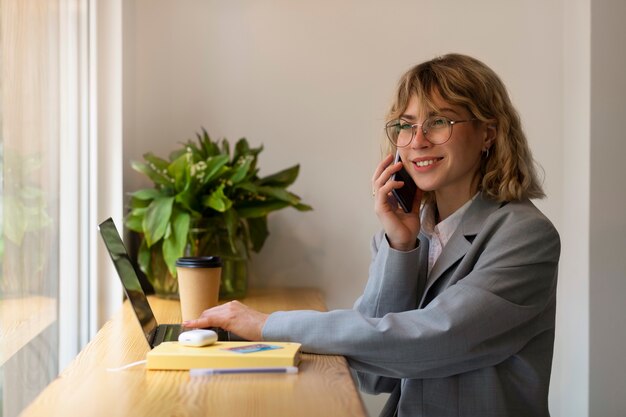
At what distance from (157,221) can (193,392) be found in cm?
124

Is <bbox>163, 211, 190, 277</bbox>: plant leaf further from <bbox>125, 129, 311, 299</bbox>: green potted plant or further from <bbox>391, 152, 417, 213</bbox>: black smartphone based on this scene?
<bbox>391, 152, 417, 213</bbox>: black smartphone

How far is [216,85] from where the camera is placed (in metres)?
3.14

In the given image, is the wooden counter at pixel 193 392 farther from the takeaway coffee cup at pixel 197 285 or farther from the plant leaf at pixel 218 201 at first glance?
the plant leaf at pixel 218 201

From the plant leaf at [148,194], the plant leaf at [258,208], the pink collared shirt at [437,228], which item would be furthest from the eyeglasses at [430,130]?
the plant leaf at [148,194]

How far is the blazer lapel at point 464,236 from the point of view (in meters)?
1.88

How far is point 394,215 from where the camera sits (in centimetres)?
199

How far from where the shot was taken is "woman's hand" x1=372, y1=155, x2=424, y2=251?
6.49 ft

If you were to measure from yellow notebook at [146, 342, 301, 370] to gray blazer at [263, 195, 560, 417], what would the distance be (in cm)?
9

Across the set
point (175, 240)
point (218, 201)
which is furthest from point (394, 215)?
point (175, 240)

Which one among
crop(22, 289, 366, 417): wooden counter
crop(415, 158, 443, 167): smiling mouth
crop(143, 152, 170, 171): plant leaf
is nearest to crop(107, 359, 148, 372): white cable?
crop(22, 289, 366, 417): wooden counter

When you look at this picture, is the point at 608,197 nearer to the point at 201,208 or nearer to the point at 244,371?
the point at 201,208

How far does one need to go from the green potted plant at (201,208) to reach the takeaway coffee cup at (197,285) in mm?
367

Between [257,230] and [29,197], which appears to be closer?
[29,197]

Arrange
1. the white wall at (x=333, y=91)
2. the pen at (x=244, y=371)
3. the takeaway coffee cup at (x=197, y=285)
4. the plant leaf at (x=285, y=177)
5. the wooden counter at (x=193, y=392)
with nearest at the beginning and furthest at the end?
the wooden counter at (x=193, y=392)
the pen at (x=244, y=371)
the takeaway coffee cup at (x=197, y=285)
the plant leaf at (x=285, y=177)
the white wall at (x=333, y=91)
